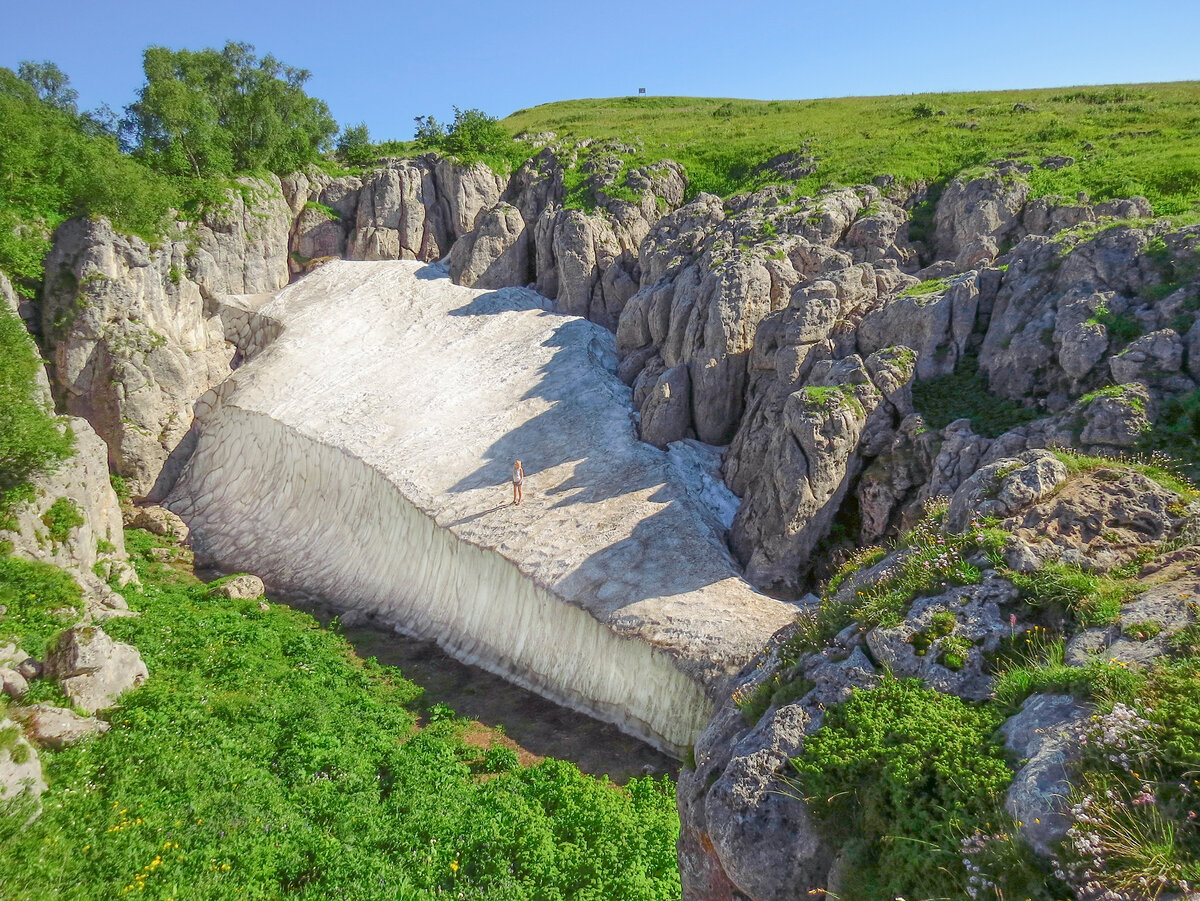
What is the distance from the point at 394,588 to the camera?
90.7ft

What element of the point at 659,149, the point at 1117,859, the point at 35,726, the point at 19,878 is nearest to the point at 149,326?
the point at 35,726

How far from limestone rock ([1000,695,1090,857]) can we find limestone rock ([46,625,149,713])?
19255 mm

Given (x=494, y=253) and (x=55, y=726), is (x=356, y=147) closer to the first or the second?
(x=494, y=253)

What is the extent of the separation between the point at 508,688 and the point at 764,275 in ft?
67.9

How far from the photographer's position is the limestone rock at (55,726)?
14.4m

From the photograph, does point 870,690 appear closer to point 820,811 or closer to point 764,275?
point 820,811

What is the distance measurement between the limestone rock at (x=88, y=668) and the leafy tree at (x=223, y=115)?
37.5m

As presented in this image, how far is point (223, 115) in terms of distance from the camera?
48906 millimetres

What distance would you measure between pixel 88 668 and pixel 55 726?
1989mm

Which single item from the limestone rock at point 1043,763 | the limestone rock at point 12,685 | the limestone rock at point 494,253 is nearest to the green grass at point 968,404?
the limestone rock at point 1043,763

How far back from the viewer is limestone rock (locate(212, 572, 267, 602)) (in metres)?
26.6

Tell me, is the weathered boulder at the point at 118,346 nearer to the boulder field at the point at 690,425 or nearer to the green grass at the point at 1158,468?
the boulder field at the point at 690,425

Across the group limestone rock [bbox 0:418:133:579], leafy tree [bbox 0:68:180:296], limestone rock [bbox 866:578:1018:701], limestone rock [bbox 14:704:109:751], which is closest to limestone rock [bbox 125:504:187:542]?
limestone rock [bbox 0:418:133:579]

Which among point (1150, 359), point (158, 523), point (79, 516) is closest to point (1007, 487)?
point (1150, 359)
